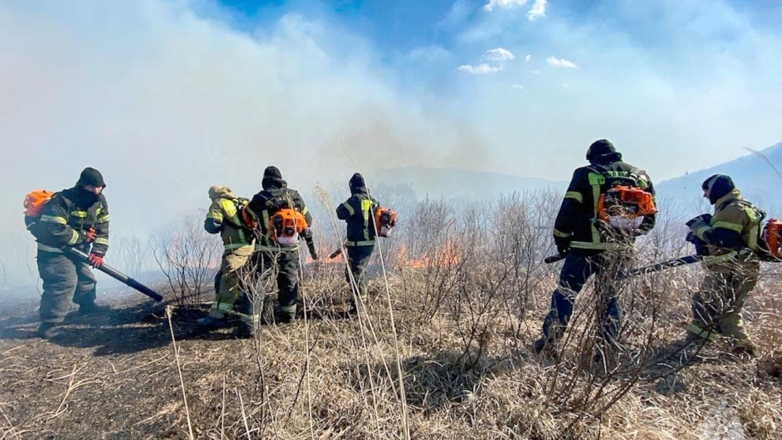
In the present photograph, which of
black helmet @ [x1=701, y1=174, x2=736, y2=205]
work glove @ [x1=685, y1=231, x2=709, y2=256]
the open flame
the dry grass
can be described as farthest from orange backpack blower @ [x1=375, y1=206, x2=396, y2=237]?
black helmet @ [x1=701, y1=174, x2=736, y2=205]

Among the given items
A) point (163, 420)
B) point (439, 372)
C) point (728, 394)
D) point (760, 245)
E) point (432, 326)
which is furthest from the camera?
point (432, 326)

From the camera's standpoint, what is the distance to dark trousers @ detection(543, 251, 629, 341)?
2246 mm

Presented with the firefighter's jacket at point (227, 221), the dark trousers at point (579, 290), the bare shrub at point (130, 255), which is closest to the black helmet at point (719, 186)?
the dark trousers at point (579, 290)

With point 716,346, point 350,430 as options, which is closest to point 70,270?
point 350,430

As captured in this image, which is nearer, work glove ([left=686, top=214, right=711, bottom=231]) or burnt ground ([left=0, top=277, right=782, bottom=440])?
burnt ground ([left=0, top=277, right=782, bottom=440])

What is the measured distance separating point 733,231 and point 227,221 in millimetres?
5760

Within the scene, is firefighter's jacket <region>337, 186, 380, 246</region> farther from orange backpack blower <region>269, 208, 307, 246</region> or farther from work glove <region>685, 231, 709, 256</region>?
work glove <region>685, 231, 709, 256</region>

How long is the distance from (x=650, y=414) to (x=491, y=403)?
1.15 meters

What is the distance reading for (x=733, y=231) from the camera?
3.58 m

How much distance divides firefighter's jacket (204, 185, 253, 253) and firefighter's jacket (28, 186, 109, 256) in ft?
5.14

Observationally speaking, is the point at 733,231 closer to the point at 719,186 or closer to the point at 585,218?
the point at 719,186

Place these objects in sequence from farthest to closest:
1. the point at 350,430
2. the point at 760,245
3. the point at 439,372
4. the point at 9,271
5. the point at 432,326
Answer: the point at 9,271, the point at 432,326, the point at 760,245, the point at 439,372, the point at 350,430

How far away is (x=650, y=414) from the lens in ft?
8.30

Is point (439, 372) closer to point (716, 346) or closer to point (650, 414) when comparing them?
point (650, 414)
